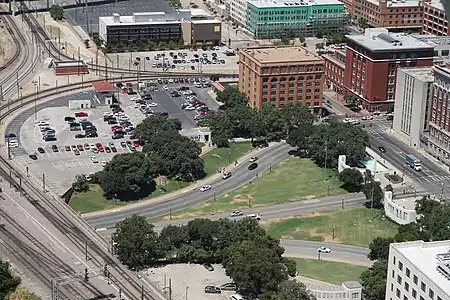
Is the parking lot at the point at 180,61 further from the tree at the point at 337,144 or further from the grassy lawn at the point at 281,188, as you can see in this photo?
the grassy lawn at the point at 281,188

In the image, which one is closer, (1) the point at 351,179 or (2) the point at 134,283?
(2) the point at 134,283

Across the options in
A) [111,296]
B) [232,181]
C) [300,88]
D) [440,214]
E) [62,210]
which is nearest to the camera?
[111,296]

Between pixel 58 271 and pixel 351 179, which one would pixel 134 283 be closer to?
pixel 58 271

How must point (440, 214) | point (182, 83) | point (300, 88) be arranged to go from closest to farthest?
point (440, 214) → point (300, 88) → point (182, 83)

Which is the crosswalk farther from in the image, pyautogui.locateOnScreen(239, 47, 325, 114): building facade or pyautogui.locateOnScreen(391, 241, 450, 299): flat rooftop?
pyautogui.locateOnScreen(391, 241, 450, 299): flat rooftop

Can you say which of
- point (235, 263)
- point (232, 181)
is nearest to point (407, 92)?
point (232, 181)

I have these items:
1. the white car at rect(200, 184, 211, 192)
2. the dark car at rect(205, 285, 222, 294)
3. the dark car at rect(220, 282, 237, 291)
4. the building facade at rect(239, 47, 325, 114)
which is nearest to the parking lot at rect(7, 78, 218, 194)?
the building facade at rect(239, 47, 325, 114)

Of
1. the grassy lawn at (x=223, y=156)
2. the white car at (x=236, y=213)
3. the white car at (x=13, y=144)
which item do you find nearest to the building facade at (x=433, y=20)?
the grassy lawn at (x=223, y=156)
